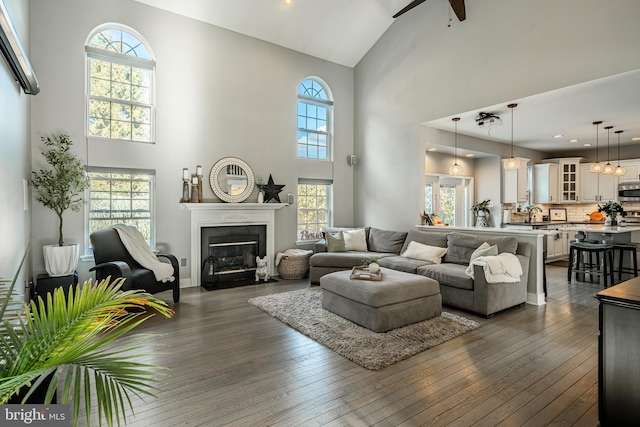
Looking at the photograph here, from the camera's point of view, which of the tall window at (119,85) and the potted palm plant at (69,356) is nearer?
the potted palm plant at (69,356)

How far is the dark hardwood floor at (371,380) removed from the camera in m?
2.11

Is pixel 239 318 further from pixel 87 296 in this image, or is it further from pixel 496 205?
pixel 496 205

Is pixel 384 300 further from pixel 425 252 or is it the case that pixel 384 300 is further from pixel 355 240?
pixel 355 240

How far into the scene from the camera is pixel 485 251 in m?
4.23

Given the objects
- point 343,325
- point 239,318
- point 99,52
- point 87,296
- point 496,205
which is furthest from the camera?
point 496,205

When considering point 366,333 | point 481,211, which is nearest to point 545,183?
point 481,211

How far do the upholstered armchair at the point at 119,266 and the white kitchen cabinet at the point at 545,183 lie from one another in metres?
8.32

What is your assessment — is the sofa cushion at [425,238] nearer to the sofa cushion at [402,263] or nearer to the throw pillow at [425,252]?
the throw pillow at [425,252]

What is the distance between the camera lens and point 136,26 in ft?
16.2

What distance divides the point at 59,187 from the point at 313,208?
162 inches

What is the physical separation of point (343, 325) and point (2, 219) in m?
2.98

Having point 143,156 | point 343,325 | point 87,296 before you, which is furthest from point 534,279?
point 143,156

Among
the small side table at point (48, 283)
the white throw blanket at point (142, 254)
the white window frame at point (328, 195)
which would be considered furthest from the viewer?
the white window frame at point (328, 195)

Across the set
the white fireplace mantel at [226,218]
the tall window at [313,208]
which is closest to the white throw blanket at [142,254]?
the white fireplace mantel at [226,218]
